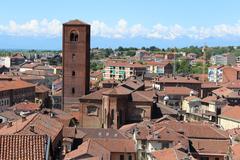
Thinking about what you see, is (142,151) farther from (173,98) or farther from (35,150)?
(173,98)

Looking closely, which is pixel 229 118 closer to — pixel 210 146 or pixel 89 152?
pixel 210 146

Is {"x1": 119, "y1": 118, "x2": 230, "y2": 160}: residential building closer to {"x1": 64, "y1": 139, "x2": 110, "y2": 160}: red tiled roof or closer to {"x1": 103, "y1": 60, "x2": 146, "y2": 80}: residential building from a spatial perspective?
{"x1": 64, "y1": 139, "x2": 110, "y2": 160}: red tiled roof

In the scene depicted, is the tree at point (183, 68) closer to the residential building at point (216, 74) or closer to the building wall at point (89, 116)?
the residential building at point (216, 74)

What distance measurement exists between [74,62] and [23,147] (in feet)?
199

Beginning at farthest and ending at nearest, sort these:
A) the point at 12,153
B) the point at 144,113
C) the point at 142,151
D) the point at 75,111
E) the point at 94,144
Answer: the point at 75,111
the point at 144,113
the point at 142,151
the point at 94,144
the point at 12,153

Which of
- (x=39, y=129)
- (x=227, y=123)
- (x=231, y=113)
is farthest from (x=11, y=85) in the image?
(x=39, y=129)

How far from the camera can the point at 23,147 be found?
2009 cm

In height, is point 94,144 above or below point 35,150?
below

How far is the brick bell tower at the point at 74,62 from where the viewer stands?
8025 cm

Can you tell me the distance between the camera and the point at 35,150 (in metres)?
20.1

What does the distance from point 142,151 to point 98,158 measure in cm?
1207

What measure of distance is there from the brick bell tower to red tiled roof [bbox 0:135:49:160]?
5972cm

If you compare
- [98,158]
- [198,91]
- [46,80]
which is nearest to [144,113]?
[98,158]

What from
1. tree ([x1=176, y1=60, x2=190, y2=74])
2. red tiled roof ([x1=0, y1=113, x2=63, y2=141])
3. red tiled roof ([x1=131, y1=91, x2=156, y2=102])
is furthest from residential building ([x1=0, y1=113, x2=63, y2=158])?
tree ([x1=176, y1=60, x2=190, y2=74])
